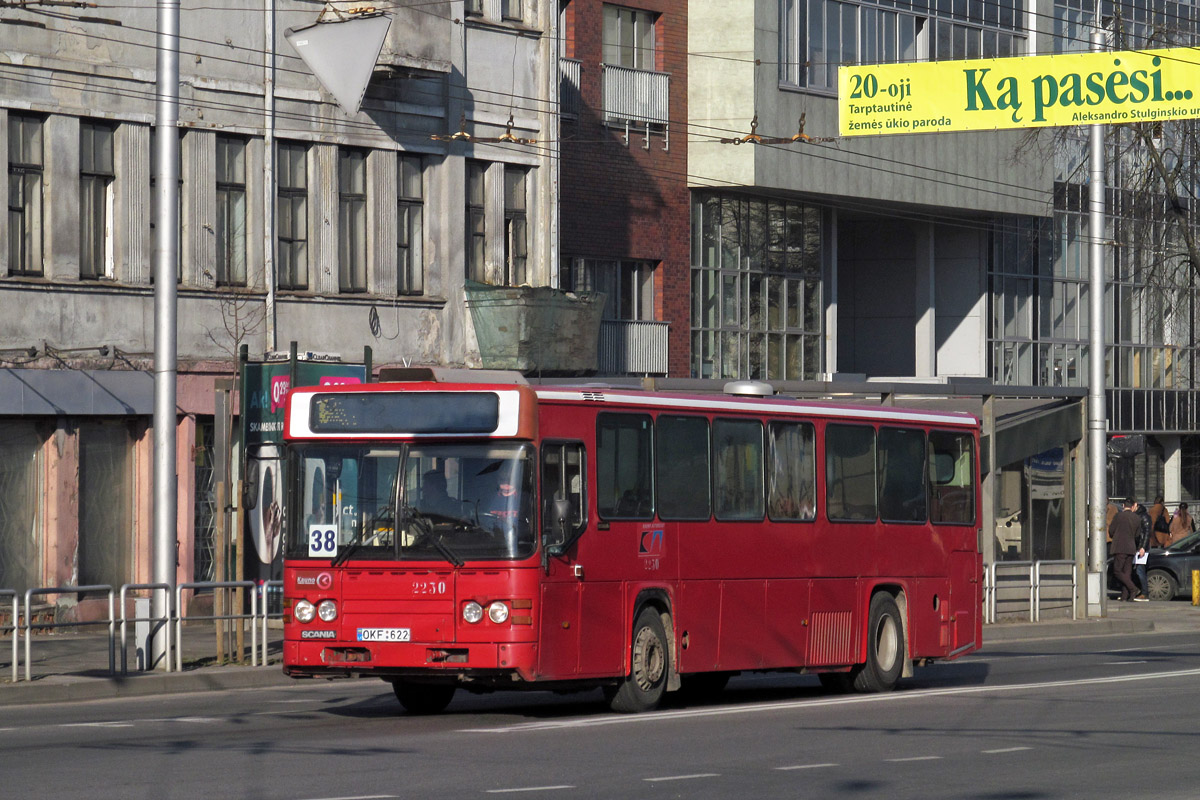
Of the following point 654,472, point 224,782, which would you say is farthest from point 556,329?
point 224,782

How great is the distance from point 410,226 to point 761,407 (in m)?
15.0

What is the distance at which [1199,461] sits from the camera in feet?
200

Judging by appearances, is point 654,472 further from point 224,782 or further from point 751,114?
point 751,114

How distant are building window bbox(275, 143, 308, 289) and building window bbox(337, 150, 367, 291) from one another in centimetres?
62

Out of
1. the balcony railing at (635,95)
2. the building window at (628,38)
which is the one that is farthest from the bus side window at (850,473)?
the building window at (628,38)

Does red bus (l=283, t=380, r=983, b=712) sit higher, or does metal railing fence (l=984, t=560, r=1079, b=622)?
red bus (l=283, t=380, r=983, b=712)

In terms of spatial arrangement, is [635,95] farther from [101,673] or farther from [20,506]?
[101,673]

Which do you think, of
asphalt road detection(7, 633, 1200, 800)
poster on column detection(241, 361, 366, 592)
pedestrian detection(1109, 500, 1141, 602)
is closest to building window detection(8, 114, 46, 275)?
poster on column detection(241, 361, 366, 592)

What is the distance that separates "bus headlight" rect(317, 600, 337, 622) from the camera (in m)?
15.2

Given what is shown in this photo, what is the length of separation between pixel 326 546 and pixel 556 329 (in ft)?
59.7

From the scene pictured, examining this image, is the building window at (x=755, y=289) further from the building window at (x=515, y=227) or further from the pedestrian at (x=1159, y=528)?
the building window at (x=515, y=227)

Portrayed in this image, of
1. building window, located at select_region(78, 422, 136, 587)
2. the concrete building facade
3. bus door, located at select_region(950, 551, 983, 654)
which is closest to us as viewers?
bus door, located at select_region(950, 551, 983, 654)

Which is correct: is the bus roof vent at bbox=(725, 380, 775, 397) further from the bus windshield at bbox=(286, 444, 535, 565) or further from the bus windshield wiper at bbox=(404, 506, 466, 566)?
the bus windshield wiper at bbox=(404, 506, 466, 566)

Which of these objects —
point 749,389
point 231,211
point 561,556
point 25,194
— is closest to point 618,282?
point 231,211
